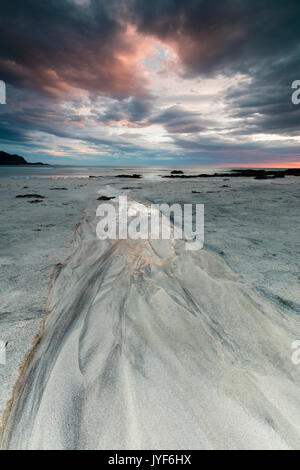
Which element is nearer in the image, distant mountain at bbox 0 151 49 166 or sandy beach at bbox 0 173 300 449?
sandy beach at bbox 0 173 300 449

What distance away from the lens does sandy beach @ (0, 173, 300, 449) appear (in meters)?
0.95

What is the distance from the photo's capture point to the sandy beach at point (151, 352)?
946 millimetres

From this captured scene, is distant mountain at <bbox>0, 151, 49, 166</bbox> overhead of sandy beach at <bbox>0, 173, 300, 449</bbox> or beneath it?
overhead

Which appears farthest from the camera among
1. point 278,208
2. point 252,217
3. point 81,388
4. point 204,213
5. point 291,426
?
point 278,208

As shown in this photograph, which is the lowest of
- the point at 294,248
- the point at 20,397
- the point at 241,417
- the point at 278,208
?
the point at 20,397

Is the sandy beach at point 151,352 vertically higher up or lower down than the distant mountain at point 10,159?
lower down

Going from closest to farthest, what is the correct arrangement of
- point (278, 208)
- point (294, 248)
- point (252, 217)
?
point (294, 248) < point (252, 217) < point (278, 208)

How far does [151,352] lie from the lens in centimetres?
127

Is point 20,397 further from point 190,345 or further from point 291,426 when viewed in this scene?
point 291,426

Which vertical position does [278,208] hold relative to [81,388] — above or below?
above

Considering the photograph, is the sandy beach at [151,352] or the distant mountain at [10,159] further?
the distant mountain at [10,159]

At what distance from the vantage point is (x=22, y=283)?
8.15 ft
